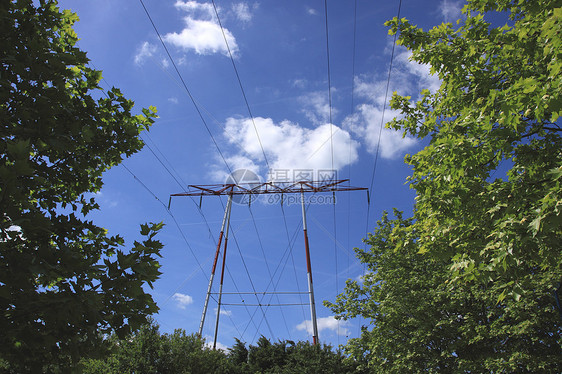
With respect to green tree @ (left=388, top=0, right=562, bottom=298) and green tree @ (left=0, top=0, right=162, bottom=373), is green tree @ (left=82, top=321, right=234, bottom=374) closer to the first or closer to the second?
green tree @ (left=0, top=0, right=162, bottom=373)

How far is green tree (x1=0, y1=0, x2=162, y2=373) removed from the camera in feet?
10.1

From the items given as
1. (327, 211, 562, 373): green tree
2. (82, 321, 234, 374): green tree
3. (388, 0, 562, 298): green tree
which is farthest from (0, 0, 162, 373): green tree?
(82, 321, 234, 374): green tree

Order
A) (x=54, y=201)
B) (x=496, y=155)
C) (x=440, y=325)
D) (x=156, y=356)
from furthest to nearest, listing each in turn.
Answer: (x=156, y=356)
(x=440, y=325)
(x=496, y=155)
(x=54, y=201)

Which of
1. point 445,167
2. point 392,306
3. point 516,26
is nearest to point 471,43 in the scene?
point 516,26

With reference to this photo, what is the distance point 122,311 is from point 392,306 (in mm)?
14354

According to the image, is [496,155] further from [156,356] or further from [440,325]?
[156,356]

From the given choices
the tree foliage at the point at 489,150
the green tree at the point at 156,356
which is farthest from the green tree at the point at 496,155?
the green tree at the point at 156,356

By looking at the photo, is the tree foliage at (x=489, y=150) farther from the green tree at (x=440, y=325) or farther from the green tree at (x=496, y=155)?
the green tree at (x=440, y=325)

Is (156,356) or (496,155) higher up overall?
(496,155)

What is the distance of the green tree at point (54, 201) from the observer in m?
3.09

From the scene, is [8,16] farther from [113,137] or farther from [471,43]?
[471,43]

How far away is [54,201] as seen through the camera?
4875mm

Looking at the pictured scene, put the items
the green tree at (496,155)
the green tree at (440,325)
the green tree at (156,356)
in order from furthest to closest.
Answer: the green tree at (156,356) → the green tree at (440,325) → the green tree at (496,155)

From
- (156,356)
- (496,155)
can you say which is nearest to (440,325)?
(496,155)
